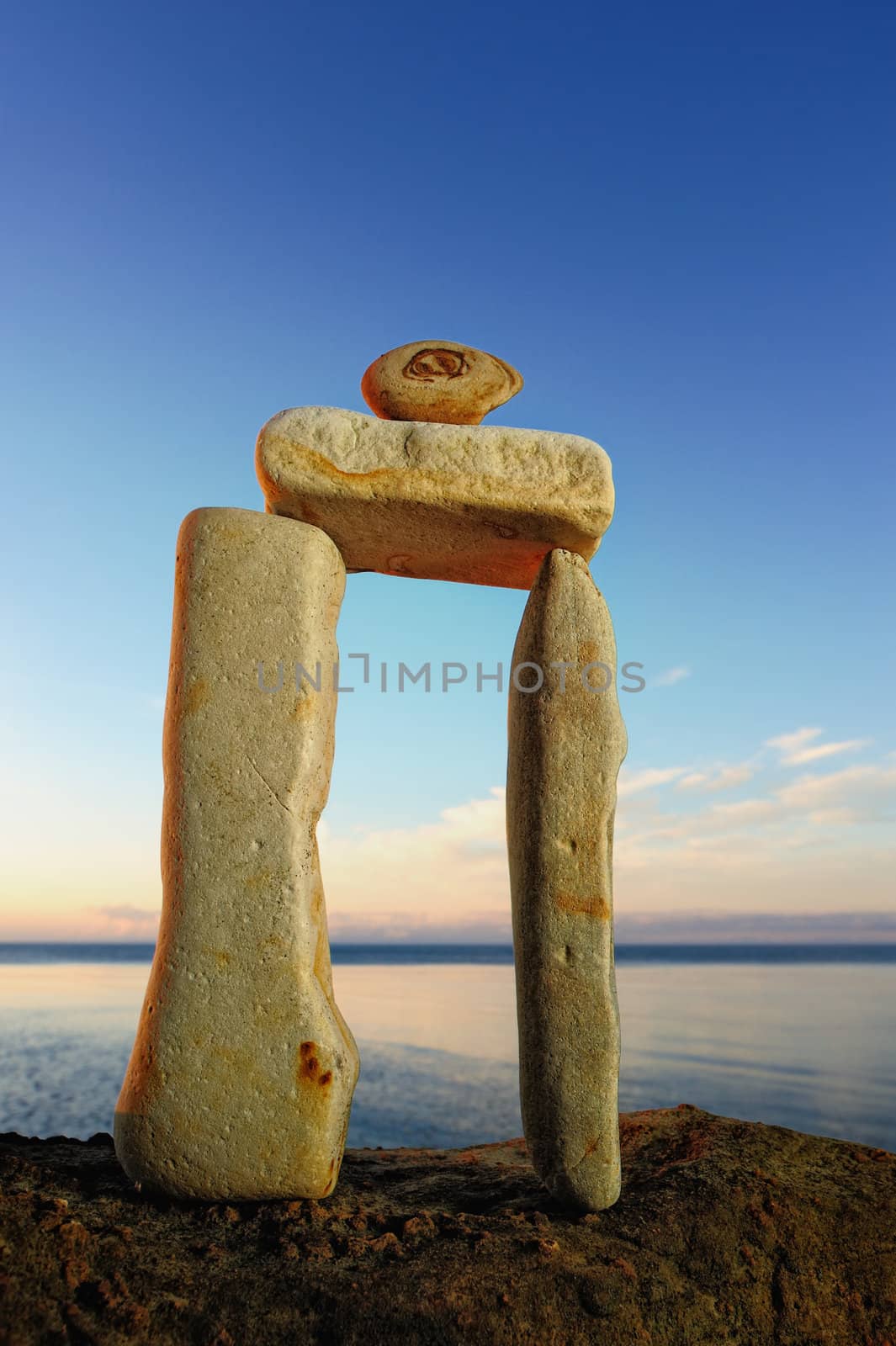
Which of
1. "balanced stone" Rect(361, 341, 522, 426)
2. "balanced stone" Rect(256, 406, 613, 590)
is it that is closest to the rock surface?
"balanced stone" Rect(256, 406, 613, 590)

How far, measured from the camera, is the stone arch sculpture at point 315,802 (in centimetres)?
383

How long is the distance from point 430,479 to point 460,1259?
10.9 feet

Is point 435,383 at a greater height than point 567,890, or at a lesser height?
greater

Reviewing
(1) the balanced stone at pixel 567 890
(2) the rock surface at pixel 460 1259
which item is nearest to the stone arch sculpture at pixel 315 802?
(1) the balanced stone at pixel 567 890

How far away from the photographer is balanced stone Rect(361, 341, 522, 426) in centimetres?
477

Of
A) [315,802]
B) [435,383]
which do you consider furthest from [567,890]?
[435,383]

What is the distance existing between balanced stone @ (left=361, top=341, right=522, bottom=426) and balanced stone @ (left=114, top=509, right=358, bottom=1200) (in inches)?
37.6

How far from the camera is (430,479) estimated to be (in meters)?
4.42

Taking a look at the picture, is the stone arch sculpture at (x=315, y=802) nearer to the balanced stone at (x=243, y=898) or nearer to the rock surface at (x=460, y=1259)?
the balanced stone at (x=243, y=898)

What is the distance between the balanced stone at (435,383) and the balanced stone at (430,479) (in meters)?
0.28

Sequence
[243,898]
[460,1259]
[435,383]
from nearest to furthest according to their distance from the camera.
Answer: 1. [460,1259]
2. [243,898]
3. [435,383]

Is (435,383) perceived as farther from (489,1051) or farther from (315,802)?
(489,1051)

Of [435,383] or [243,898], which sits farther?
[435,383]

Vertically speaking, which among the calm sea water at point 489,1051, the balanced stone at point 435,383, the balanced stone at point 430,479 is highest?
the balanced stone at point 435,383
